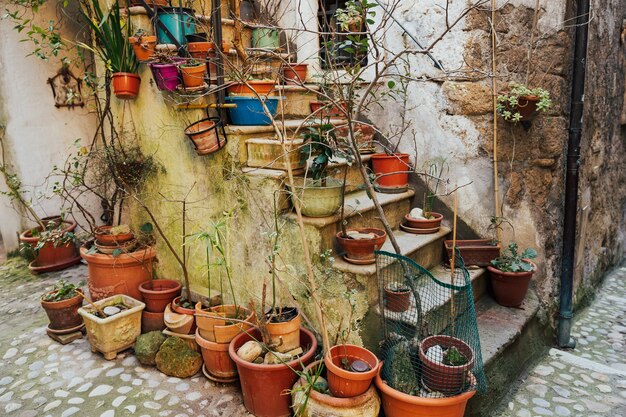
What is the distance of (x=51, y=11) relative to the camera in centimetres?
466

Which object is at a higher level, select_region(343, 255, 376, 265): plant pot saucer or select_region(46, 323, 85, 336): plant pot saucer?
select_region(343, 255, 376, 265): plant pot saucer

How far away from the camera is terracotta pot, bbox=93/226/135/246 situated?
3645 mm

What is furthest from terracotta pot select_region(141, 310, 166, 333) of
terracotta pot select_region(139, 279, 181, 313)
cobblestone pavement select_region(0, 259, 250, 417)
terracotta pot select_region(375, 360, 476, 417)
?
terracotta pot select_region(375, 360, 476, 417)

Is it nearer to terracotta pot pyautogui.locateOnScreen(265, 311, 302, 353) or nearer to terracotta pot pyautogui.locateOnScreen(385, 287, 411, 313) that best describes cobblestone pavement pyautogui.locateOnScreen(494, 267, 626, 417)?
terracotta pot pyautogui.locateOnScreen(385, 287, 411, 313)

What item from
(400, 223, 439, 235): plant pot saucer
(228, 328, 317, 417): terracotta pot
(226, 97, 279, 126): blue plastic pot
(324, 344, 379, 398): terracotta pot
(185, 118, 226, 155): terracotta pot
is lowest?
(228, 328, 317, 417): terracotta pot

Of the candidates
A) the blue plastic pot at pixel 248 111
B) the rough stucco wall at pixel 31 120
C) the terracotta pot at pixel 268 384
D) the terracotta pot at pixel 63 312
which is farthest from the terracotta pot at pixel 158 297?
the rough stucco wall at pixel 31 120

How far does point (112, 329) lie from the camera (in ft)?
10.5

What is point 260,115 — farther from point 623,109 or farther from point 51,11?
point 623,109

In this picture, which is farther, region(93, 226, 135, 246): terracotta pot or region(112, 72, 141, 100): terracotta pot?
region(93, 226, 135, 246): terracotta pot

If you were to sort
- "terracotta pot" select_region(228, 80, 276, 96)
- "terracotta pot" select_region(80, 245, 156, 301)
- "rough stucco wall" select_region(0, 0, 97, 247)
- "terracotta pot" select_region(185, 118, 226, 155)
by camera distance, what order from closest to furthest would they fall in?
1. "terracotta pot" select_region(185, 118, 226, 155)
2. "terracotta pot" select_region(228, 80, 276, 96)
3. "terracotta pot" select_region(80, 245, 156, 301)
4. "rough stucco wall" select_region(0, 0, 97, 247)

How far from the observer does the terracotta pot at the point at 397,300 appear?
271 cm

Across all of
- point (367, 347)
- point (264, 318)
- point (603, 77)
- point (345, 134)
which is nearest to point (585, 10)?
point (603, 77)

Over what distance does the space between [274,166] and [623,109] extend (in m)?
3.90

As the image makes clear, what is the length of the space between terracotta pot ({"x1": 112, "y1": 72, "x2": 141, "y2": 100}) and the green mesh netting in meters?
2.30
